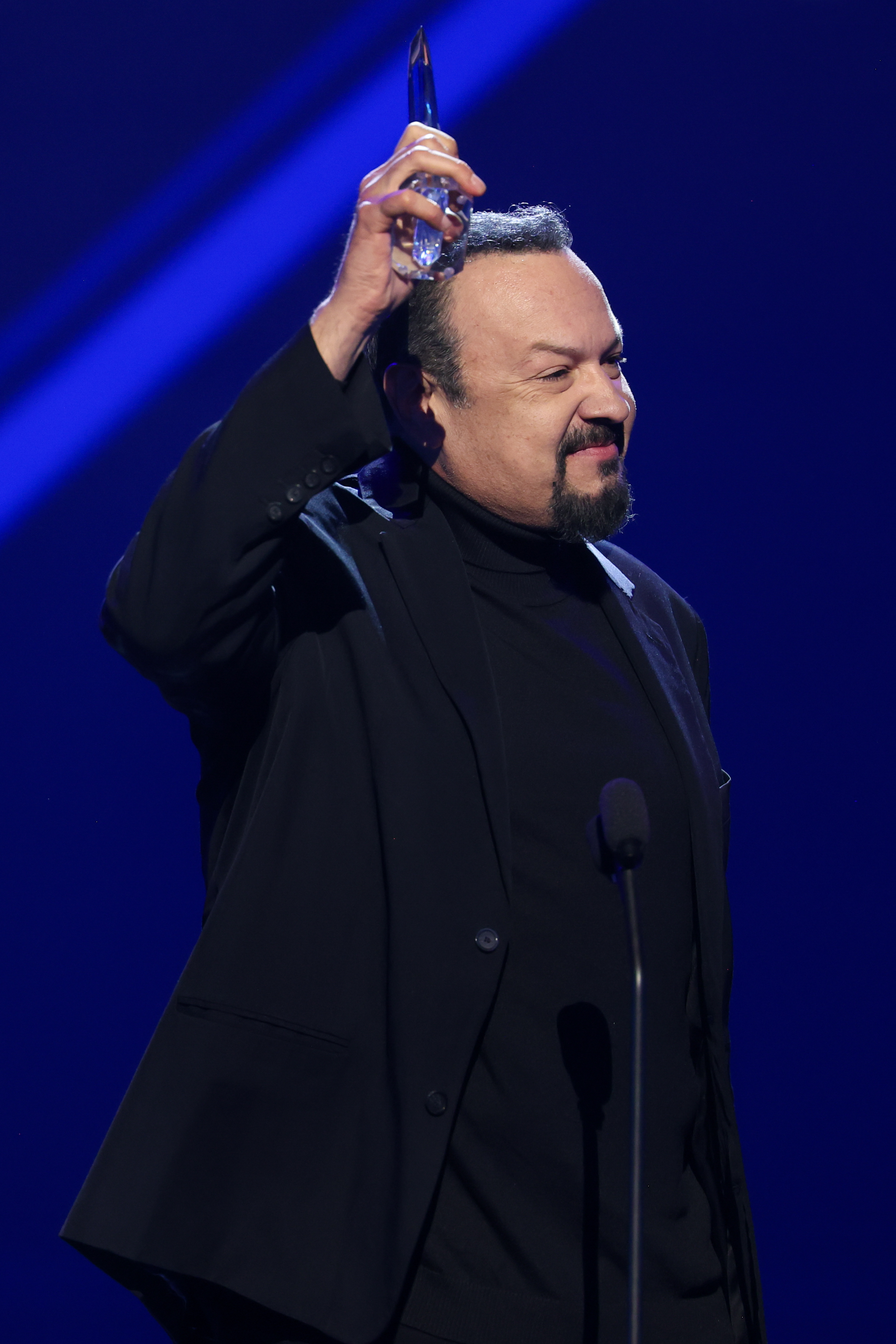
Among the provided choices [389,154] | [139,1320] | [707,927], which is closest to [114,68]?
[389,154]

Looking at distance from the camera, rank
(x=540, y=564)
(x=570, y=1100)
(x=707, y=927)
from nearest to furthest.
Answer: (x=570, y=1100)
(x=707, y=927)
(x=540, y=564)

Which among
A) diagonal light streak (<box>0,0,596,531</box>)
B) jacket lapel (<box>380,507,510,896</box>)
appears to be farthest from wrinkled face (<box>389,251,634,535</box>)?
diagonal light streak (<box>0,0,596,531</box>)

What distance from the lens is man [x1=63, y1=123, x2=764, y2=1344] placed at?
105 centimetres

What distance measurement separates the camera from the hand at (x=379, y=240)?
0.99 m

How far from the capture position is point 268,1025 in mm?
1098

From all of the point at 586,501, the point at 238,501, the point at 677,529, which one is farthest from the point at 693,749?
the point at 677,529

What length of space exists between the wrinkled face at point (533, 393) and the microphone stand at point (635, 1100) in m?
0.57

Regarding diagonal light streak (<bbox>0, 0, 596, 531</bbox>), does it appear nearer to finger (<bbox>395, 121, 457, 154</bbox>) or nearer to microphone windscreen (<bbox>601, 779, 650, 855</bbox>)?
finger (<bbox>395, 121, 457, 154</bbox>)

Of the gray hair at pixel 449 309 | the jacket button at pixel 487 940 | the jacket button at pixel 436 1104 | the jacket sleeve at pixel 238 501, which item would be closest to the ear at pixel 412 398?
the gray hair at pixel 449 309

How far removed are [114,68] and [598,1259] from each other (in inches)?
83.7

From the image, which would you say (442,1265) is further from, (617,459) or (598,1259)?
(617,459)

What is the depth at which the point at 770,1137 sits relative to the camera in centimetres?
250

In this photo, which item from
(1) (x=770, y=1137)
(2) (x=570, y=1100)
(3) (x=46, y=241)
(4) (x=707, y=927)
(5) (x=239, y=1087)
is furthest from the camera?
(1) (x=770, y=1137)

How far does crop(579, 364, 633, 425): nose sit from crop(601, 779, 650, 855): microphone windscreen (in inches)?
21.4
